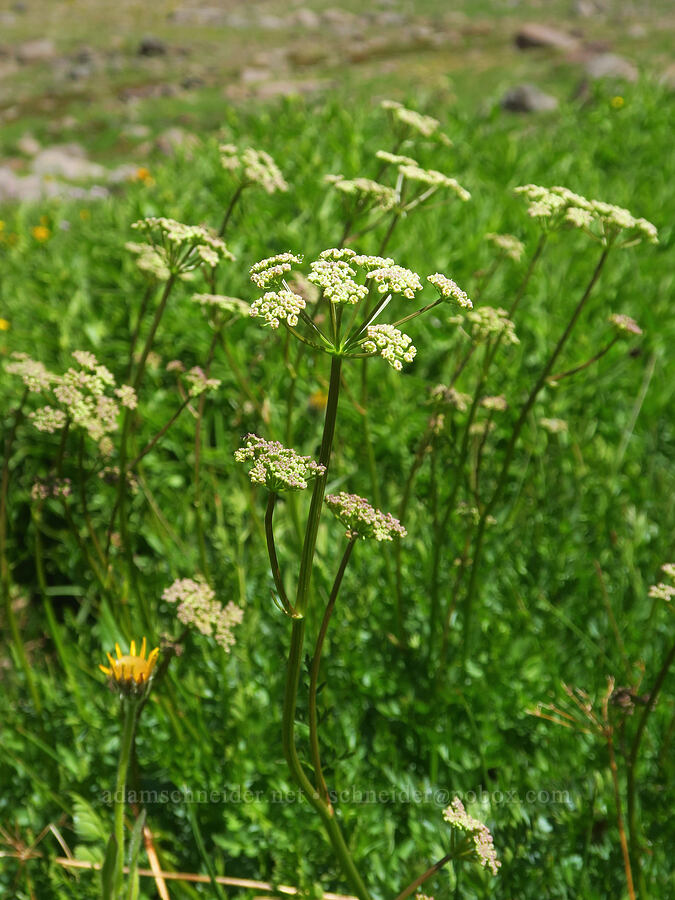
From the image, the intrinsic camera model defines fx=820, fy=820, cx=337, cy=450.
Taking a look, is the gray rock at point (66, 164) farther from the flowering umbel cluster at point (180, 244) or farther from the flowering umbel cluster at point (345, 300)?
the flowering umbel cluster at point (345, 300)

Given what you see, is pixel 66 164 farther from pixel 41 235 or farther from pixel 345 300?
pixel 345 300

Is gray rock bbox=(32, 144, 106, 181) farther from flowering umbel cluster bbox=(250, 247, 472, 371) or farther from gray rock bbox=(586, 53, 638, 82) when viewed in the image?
flowering umbel cluster bbox=(250, 247, 472, 371)

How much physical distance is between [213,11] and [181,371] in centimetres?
2298

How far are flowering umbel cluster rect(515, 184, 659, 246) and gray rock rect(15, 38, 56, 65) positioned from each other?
738 inches

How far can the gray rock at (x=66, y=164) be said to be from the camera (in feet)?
34.2

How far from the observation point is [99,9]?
2273 centimetres

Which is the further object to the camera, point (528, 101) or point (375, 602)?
point (528, 101)

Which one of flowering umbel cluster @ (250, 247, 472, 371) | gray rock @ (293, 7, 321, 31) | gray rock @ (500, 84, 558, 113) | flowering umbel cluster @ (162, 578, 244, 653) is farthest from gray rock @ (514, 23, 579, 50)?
flowering umbel cluster @ (250, 247, 472, 371)

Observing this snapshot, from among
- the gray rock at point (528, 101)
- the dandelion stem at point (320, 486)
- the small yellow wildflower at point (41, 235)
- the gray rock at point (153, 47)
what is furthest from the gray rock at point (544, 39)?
the dandelion stem at point (320, 486)

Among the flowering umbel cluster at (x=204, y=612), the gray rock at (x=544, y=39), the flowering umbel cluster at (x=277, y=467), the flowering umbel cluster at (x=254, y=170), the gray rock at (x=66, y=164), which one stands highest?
the gray rock at (x=544, y=39)

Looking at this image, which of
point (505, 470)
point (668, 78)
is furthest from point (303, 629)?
point (668, 78)

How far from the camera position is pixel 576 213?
1854 mm

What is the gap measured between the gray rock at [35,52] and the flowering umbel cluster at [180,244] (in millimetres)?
18614

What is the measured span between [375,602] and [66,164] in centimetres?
1027
